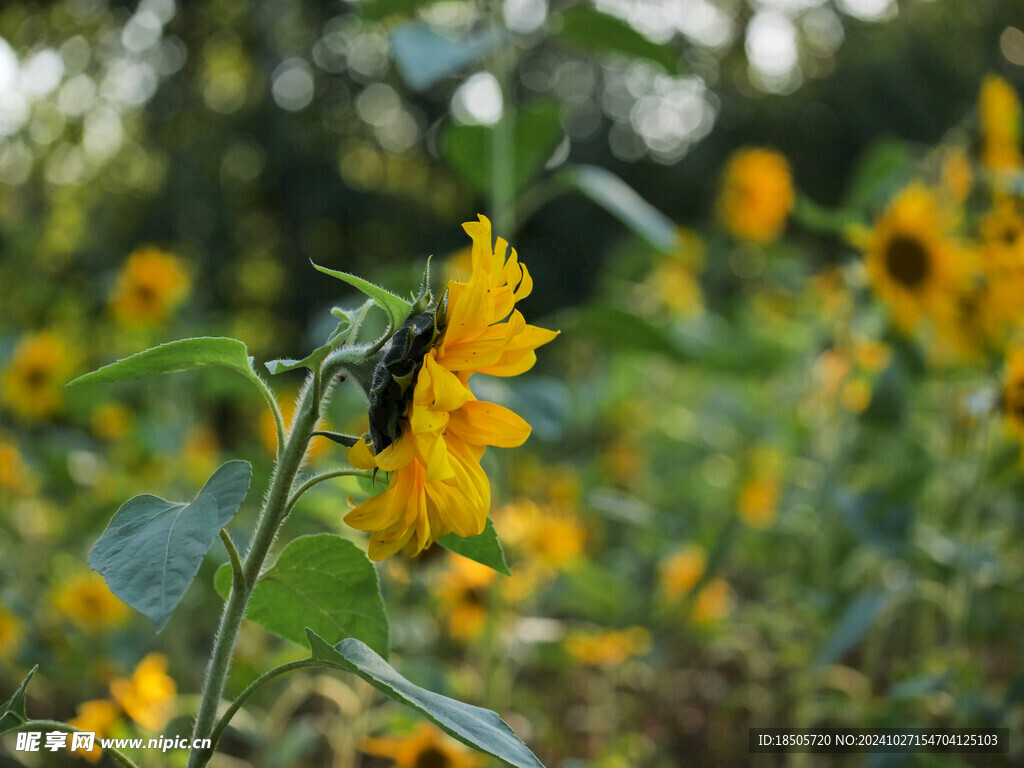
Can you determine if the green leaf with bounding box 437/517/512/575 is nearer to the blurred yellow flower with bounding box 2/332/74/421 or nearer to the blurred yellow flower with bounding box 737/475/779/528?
the blurred yellow flower with bounding box 737/475/779/528

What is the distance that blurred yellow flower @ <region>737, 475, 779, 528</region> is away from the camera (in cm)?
144

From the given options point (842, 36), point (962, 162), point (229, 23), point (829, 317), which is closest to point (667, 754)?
point (829, 317)

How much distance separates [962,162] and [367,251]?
396 centimetres

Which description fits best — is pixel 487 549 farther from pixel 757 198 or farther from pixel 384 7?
pixel 757 198

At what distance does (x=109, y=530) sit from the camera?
0.35 meters

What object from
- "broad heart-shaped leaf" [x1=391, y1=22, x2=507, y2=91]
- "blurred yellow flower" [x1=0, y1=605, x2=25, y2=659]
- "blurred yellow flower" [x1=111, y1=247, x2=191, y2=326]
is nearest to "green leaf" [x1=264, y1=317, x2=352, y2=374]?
"broad heart-shaped leaf" [x1=391, y1=22, x2=507, y2=91]

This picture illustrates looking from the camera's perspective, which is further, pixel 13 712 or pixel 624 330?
pixel 624 330

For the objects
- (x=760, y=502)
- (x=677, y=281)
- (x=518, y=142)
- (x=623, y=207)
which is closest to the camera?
(x=623, y=207)

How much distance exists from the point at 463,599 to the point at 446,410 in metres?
0.93

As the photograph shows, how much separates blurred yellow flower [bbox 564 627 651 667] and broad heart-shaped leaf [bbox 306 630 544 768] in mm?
683

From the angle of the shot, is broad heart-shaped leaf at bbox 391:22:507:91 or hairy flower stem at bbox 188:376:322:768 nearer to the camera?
hairy flower stem at bbox 188:376:322:768

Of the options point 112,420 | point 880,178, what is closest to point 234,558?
point 880,178

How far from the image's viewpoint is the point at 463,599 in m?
1.24

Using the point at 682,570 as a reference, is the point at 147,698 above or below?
above
